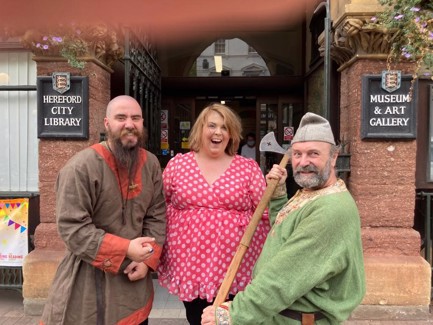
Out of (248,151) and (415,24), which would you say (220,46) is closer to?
(248,151)

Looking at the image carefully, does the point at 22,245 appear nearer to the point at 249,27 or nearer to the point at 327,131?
the point at 327,131

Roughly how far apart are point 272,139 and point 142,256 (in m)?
0.96

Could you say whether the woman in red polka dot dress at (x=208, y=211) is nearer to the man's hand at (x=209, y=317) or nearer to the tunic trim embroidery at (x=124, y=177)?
the tunic trim embroidery at (x=124, y=177)

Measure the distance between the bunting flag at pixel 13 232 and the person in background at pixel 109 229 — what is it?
254 cm

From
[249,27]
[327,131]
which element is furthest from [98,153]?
[249,27]

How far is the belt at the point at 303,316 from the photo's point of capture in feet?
5.86

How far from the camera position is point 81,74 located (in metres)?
4.38

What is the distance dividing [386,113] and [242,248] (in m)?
2.76

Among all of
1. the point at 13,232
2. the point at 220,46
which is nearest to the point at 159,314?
the point at 13,232

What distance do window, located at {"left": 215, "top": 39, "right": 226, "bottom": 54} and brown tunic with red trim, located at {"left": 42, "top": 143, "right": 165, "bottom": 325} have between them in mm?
6251

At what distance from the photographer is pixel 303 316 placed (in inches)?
70.4

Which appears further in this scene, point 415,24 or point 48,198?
point 48,198

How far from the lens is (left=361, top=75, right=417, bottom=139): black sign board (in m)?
4.26

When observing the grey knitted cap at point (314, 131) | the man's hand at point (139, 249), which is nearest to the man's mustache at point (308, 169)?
the grey knitted cap at point (314, 131)
